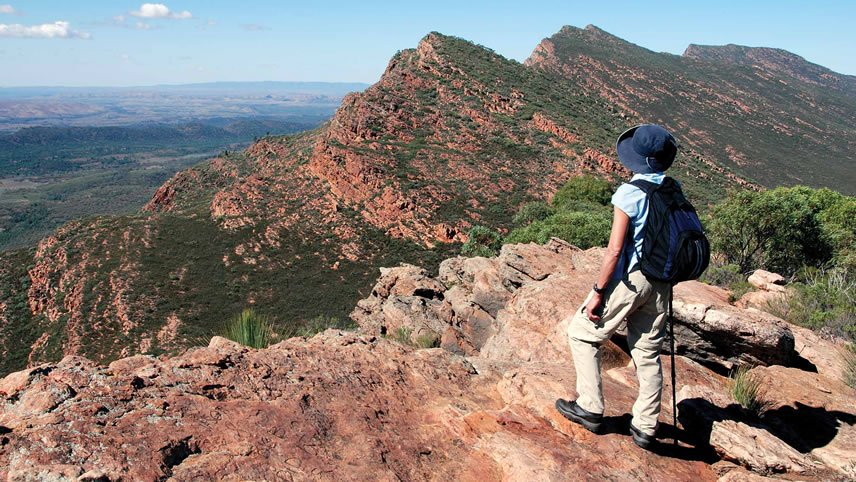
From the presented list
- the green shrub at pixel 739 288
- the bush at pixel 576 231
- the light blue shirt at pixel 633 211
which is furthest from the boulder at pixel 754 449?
the bush at pixel 576 231

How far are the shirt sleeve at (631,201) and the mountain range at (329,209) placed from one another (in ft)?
58.8

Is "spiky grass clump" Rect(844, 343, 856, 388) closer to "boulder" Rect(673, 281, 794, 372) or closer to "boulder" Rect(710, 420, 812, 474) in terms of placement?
"boulder" Rect(673, 281, 794, 372)

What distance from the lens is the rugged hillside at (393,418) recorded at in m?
3.22

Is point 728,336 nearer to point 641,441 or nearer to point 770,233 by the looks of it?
point 641,441

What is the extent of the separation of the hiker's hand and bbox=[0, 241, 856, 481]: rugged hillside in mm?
917

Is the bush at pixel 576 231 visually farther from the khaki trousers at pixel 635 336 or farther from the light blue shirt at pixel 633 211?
the light blue shirt at pixel 633 211

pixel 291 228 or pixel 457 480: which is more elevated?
pixel 457 480

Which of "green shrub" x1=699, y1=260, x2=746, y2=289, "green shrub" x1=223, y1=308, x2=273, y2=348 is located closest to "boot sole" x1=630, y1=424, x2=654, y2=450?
"green shrub" x1=223, y1=308, x2=273, y2=348

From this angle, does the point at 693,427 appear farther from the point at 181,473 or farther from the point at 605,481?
the point at 181,473

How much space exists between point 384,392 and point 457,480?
124cm

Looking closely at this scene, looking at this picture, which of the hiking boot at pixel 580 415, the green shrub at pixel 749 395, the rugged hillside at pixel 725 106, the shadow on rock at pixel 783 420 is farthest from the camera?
the rugged hillside at pixel 725 106

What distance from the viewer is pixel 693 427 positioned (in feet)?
13.7

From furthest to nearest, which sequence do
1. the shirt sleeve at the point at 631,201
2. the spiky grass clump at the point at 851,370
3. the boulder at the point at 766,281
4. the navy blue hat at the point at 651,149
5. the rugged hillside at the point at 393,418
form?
the boulder at the point at 766,281 → the spiky grass clump at the point at 851,370 → the navy blue hat at the point at 651,149 → the shirt sleeve at the point at 631,201 → the rugged hillside at the point at 393,418

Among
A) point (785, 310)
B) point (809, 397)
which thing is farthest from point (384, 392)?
point (785, 310)
